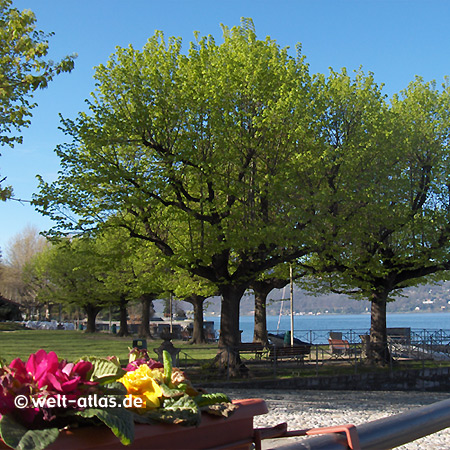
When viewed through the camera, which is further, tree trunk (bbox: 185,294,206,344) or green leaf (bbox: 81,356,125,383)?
tree trunk (bbox: 185,294,206,344)

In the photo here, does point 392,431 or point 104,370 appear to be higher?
point 104,370

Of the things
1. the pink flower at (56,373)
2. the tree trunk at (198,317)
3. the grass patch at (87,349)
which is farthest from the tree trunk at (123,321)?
the pink flower at (56,373)

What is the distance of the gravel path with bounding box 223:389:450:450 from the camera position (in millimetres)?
13138

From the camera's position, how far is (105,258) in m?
21.8

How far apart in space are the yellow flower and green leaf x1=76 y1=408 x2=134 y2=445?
178mm

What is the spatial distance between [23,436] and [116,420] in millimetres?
201

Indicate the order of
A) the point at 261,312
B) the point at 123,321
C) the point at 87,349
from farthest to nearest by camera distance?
the point at 123,321, the point at 87,349, the point at 261,312

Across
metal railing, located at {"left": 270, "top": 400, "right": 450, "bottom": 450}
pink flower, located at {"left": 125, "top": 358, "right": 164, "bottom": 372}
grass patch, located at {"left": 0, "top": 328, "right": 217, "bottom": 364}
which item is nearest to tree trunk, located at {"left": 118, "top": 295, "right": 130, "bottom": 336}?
grass patch, located at {"left": 0, "top": 328, "right": 217, "bottom": 364}

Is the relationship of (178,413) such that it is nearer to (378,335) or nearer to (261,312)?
(378,335)

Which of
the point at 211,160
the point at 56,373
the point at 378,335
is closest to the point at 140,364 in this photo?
the point at 56,373

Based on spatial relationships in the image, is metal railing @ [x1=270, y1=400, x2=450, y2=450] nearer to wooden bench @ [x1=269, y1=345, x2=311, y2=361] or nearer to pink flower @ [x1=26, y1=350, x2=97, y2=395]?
pink flower @ [x1=26, y1=350, x2=97, y2=395]

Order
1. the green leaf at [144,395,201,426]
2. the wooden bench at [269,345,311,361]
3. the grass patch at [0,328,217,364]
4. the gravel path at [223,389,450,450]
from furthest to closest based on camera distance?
1. the grass patch at [0,328,217,364]
2. the wooden bench at [269,345,311,361]
3. the gravel path at [223,389,450,450]
4. the green leaf at [144,395,201,426]

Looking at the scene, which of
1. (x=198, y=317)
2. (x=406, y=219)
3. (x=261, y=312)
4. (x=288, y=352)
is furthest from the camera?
(x=198, y=317)

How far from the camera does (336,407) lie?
56.0 feet
